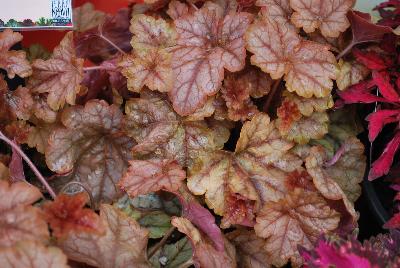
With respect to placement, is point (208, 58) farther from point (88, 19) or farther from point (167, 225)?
point (88, 19)

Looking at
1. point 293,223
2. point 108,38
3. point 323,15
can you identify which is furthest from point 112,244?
point 323,15

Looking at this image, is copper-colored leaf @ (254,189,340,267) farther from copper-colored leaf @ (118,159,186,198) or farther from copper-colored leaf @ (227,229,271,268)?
copper-colored leaf @ (118,159,186,198)

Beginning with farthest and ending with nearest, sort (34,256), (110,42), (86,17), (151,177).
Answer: (86,17)
(110,42)
(151,177)
(34,256)

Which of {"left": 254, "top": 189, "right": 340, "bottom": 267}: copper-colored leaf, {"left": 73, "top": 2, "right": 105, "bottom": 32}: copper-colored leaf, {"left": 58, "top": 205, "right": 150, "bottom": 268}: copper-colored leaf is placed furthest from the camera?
{"left": 73, "top": 2, "right": 105, "bottom": 32}: copper-colored leaf

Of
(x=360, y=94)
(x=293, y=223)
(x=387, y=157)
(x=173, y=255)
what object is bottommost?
(x=173, y=255)

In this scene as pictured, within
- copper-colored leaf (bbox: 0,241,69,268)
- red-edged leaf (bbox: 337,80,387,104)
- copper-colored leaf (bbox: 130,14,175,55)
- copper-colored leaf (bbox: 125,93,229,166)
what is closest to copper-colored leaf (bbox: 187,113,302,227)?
copper-colored leaf (bbox: 125,93,229,166)

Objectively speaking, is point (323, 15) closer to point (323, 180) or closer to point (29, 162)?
point (323, 180)

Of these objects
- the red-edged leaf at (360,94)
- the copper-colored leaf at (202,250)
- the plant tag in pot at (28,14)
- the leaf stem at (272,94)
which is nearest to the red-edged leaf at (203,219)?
the copper-colored leaf at (202,250)
